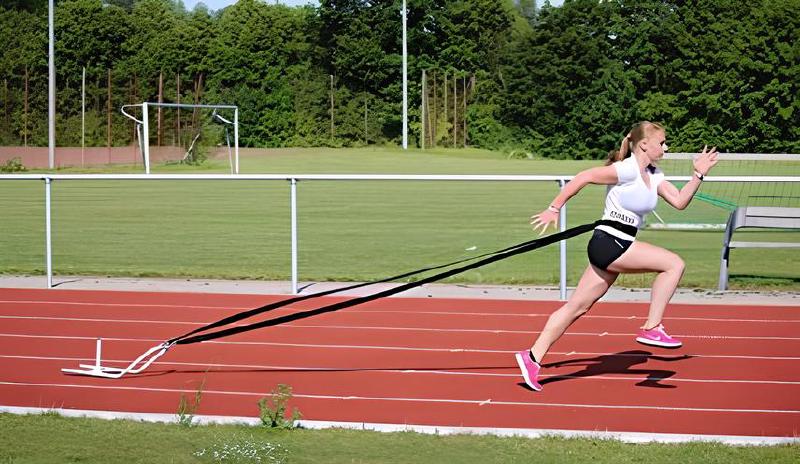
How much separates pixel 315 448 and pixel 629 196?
283 centimetres

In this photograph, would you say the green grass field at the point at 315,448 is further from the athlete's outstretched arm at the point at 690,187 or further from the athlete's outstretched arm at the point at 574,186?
the athlete's outstretched arm at the point at 690,187

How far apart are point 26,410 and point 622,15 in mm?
52372

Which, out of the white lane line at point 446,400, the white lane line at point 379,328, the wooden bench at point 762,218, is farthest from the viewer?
the wooden bench at point 762,218

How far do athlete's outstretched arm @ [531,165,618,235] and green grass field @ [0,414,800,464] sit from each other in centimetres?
161

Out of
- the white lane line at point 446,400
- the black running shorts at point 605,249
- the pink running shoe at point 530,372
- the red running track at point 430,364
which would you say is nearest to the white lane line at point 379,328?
the red running track at point 430,364

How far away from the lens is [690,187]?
772 centimetres

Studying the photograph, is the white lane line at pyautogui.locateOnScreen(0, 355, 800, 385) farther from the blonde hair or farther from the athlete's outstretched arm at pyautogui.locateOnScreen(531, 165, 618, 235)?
the blonde hair

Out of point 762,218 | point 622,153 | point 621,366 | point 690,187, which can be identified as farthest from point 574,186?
point 762,218

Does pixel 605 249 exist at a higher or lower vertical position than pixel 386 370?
higher

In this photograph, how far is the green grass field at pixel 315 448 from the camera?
19.5ft

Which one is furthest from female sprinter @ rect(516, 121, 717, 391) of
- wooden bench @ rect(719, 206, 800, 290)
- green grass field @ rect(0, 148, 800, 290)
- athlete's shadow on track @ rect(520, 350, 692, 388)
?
green grass field @ rect(0, 148, 800, 290)

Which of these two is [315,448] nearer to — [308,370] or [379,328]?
[308,370]

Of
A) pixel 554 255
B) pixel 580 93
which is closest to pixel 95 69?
pixel 580 93

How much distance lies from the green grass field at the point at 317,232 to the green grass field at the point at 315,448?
29.1 ft
